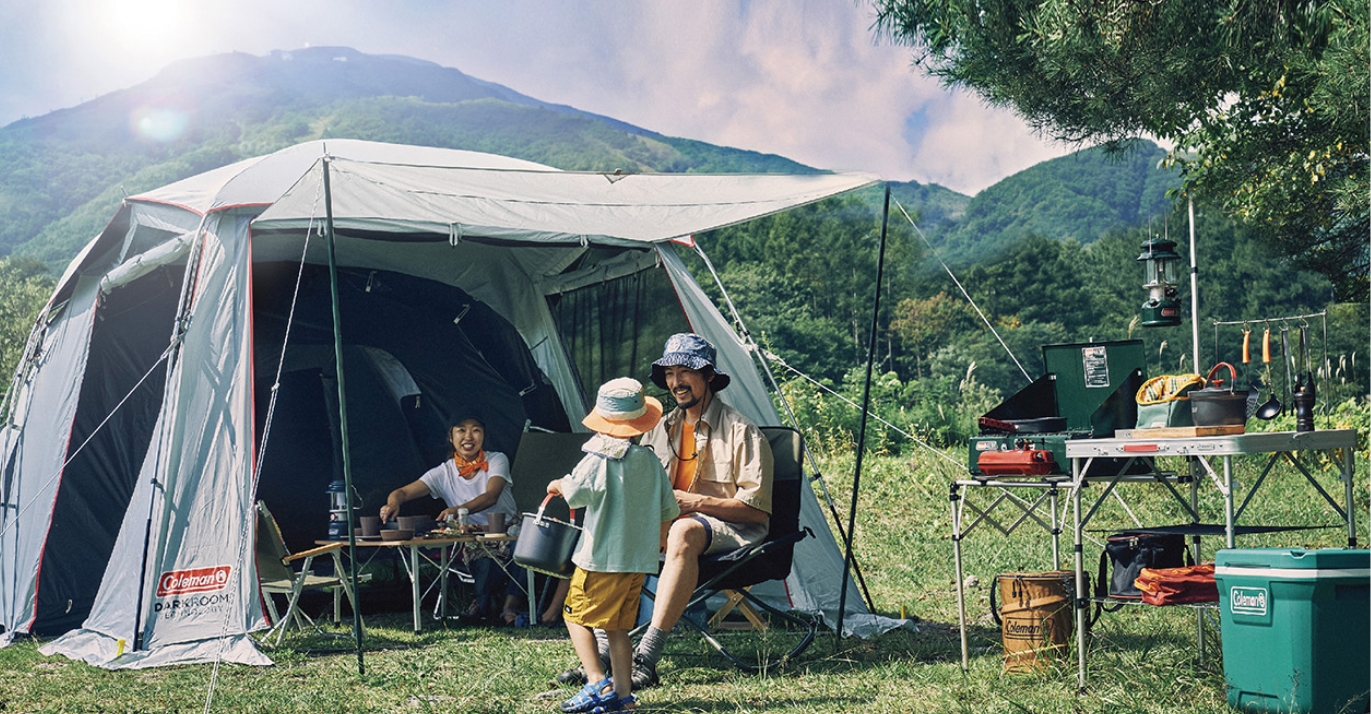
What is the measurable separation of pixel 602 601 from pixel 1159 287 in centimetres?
277

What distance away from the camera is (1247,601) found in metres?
2.80

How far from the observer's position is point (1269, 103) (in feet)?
20.8

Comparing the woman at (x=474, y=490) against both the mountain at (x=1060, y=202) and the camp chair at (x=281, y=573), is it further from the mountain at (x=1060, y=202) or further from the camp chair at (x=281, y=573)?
the mountain at (x=1060, y=202)

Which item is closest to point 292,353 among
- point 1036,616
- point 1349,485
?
point 1036,616

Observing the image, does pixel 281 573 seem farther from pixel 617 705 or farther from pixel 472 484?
pixel 617 705

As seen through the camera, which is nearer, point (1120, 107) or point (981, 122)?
point (1120, 107)

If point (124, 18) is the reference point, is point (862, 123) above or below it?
below

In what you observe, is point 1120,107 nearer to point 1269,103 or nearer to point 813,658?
point 1269,103

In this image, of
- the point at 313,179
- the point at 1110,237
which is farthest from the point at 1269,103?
the point at 1110,237

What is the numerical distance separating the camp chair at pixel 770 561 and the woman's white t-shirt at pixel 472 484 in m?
1.36

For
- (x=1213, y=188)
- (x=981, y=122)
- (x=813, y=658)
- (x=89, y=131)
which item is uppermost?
(x=89, y=131)

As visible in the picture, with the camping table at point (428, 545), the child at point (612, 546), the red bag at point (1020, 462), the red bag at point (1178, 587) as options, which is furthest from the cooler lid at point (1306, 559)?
the camping table at point (428, 545)

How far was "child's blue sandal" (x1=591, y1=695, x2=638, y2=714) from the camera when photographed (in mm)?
3145

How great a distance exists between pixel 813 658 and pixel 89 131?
8605 centimetres
